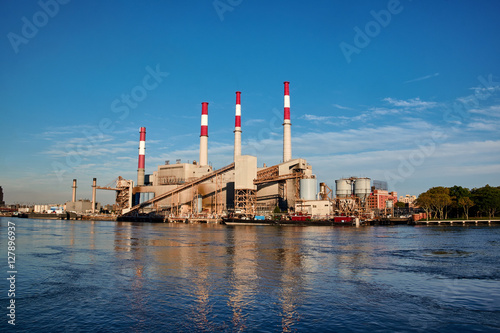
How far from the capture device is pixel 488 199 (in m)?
104

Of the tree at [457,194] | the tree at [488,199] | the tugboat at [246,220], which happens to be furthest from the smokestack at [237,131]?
the tree at [488,199]

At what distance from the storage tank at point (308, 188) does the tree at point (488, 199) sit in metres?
48.4

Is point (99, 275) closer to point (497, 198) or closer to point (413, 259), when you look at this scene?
point (413, 259)

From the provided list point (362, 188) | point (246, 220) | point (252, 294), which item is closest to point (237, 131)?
point (246, 220)

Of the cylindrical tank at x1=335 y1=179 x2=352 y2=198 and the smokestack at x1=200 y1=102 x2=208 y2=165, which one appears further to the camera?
the smokestack at x1=200 y1=102 x2=208 y2=165

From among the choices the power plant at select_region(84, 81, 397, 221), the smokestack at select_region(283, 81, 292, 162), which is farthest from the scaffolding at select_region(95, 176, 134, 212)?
the smokestack at select_region(283, 81, 292, 162)

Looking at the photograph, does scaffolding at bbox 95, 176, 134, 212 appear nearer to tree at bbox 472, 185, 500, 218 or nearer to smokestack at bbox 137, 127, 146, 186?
smokestack at bbox 137, 127, 146, 186

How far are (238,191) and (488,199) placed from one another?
6685 centimetres

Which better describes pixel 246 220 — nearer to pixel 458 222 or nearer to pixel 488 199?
pixel 458 222

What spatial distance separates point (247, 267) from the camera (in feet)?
78.5

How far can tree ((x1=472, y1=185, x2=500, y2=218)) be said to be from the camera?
103m

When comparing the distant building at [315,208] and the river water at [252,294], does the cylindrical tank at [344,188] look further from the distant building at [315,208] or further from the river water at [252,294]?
the river water at [252,294]

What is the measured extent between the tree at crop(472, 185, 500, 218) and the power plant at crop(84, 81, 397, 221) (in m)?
29.5

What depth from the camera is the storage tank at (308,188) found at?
9488cm
